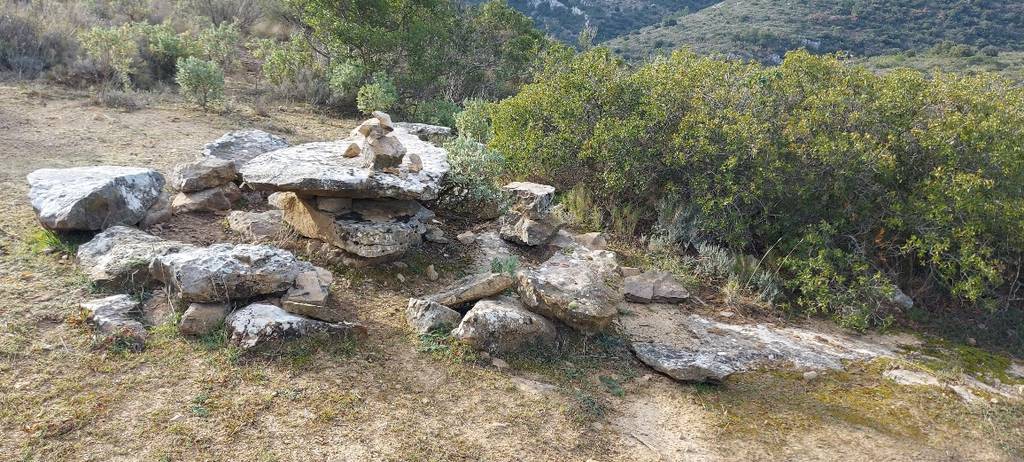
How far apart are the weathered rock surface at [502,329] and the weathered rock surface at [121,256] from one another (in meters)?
2.25

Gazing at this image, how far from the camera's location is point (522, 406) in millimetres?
3877

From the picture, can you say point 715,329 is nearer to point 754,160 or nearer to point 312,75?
point 754,160

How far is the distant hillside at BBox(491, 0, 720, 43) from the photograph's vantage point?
133ft

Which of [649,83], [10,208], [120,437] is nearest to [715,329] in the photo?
[649,83]

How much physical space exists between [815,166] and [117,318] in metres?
6.25

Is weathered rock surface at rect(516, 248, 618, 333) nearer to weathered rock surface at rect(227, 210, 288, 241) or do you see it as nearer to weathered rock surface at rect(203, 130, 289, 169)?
weathered rock surface at rect(227, 210, 288, 241)

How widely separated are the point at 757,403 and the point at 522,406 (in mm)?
1711

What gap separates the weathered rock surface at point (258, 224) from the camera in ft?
18.0

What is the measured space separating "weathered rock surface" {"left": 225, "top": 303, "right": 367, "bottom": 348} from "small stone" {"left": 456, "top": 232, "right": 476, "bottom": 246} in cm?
209

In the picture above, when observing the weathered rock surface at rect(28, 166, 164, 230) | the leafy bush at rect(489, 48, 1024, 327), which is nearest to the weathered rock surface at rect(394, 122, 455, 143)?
the leafy bush at rect(489, 48, 1024, 327)

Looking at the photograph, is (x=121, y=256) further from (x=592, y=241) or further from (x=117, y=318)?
(x=592, y=241)

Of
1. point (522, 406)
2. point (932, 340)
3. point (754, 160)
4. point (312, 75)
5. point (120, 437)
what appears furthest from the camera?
point (312, 75)

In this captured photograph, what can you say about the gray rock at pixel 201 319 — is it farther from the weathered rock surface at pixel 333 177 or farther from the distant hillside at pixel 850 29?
the distant hillside at pixel 850 29

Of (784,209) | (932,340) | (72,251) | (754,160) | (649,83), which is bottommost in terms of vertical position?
(932,340)
